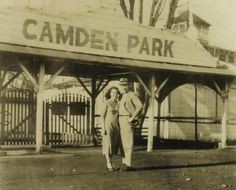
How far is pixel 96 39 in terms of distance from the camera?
14.1 metres

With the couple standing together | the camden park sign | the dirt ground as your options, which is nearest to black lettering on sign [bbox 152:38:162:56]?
the camden park sign

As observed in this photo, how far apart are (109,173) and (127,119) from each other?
1071mm

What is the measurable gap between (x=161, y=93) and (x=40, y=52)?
7589mm

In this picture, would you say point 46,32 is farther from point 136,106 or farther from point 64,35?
point 136,106

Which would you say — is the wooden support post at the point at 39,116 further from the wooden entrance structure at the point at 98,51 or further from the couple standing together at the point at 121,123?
the couple standing together at the point at 121,123

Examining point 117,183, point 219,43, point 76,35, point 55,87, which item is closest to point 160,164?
point 117,183

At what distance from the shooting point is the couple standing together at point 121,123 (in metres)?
9.24

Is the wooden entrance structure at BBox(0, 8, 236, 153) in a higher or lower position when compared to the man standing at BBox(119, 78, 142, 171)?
higher

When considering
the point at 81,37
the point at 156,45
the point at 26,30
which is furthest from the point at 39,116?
the point at 156,45

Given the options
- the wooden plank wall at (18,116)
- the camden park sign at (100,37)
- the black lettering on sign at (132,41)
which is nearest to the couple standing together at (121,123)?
the camden park sign at (100,37)

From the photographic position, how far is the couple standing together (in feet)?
30.3

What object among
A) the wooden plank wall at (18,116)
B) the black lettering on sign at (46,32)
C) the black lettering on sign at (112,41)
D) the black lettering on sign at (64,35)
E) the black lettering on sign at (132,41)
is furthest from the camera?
the wooden plank wall at (18,116)

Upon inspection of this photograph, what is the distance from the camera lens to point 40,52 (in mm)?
12359

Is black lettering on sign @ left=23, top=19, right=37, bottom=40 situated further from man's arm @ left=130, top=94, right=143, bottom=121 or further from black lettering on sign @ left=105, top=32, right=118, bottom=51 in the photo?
man's arm @ left=130, top=94, right=143, bottom=121
